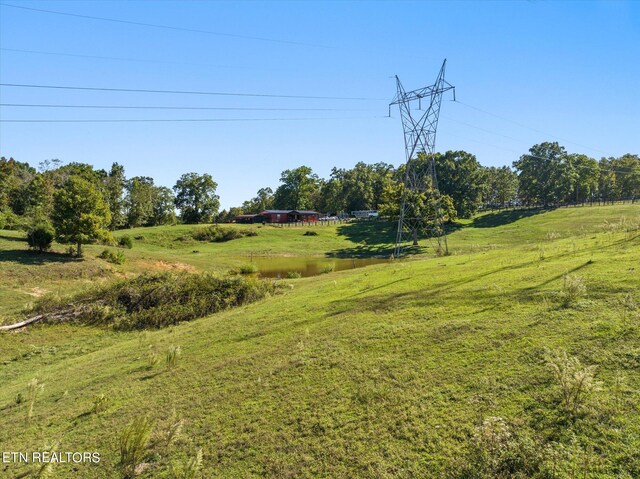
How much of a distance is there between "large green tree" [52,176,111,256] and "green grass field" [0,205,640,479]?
2549 centimetres

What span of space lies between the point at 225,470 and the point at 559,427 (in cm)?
560

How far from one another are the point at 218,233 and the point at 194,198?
3550cm

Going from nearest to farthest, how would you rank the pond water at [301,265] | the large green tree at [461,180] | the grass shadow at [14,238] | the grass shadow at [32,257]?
1. the grass shadow at [32,257]
2. the grass shadow at [14,238]
3. the pond water at [301,265]
4. the large green tree at [461,180]

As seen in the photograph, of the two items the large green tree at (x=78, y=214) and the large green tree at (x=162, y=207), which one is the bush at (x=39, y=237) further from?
the large green tree at (x=162, y=207)

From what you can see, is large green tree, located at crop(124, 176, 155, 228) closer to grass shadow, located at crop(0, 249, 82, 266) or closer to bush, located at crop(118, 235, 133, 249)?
bush, located at crop(118, 235, 133, 249)

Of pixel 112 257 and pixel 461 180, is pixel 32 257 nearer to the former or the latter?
pixel 112 257

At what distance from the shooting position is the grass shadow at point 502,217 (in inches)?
3204

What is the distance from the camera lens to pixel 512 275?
1398 cm

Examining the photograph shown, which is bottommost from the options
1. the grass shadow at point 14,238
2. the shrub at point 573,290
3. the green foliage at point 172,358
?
the green foliage at point 172,358

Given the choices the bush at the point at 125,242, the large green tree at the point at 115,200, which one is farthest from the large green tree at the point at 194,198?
the bush at the point at 125,242

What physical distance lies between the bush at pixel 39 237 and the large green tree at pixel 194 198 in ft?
237

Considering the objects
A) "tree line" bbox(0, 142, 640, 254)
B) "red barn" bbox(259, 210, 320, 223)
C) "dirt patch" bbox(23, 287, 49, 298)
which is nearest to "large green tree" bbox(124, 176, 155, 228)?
"tree line" bbox(0, 142, 640, 254)

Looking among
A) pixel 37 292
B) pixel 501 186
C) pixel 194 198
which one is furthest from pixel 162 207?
pixel 501 186

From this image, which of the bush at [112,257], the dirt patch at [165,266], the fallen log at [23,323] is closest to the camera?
the fallen log at [23,323]
